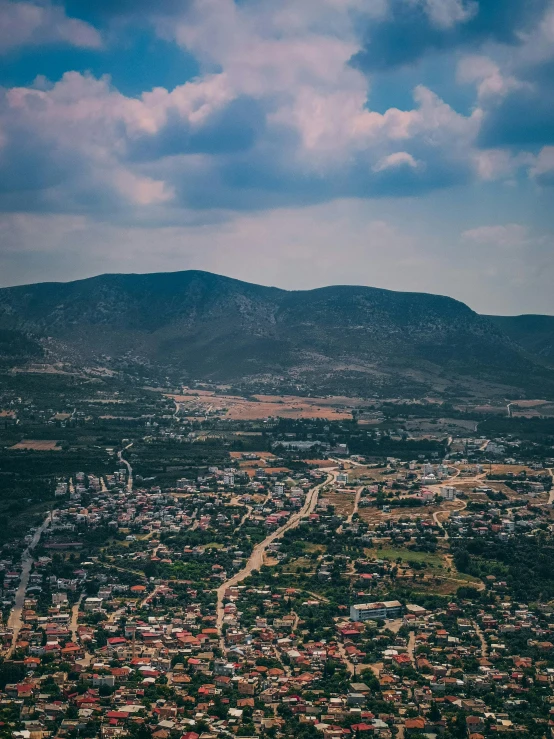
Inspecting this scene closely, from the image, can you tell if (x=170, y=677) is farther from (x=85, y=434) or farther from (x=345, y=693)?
(x=85, y=434)

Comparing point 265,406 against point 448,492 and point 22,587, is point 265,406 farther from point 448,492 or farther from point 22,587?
point 22,587

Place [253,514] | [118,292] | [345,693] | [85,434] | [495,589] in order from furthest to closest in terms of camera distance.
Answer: [118,292] → [85,434] → [253,514] → [495,589] → [345,693]

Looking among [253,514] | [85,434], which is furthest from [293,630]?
[85,434]

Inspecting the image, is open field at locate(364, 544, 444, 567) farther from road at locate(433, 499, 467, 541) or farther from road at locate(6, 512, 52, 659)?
road at locate(6, 512, 52, 659)

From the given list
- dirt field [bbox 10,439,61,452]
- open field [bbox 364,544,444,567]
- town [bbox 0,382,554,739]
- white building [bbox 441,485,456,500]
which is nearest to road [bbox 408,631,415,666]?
town [bbox 0,382,554,739]

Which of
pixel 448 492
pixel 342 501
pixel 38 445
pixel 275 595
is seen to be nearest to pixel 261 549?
pixel 275 595

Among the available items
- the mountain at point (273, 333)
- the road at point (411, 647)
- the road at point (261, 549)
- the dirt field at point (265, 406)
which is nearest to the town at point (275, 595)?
the road at point (411, 647)
